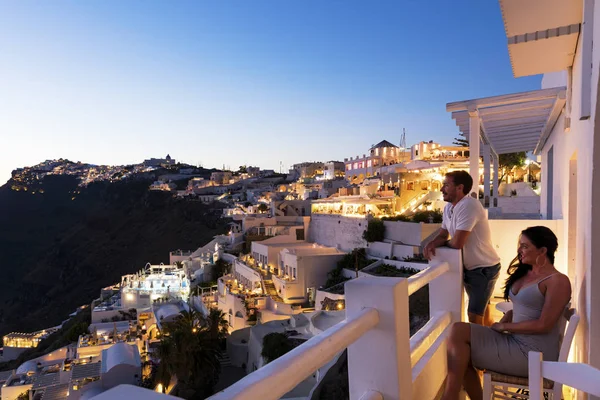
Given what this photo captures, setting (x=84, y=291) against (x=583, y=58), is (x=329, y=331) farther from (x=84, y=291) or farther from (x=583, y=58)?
(x=84, y=291)

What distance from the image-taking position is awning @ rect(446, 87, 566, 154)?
648 centimetres

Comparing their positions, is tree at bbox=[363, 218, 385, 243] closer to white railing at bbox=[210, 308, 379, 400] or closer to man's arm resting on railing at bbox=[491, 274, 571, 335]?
man's arm resting on railing at bbox=[491, 274, 571, 335]

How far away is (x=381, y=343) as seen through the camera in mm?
1943

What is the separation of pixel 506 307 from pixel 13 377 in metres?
27.4

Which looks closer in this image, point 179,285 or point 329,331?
point 329,331

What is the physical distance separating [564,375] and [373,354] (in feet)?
2.64

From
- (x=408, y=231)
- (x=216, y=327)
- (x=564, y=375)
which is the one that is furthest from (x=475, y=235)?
(x=216, y=327)

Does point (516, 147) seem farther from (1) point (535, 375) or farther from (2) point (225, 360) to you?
(2) point (225, 360)

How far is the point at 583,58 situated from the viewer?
3.04 m

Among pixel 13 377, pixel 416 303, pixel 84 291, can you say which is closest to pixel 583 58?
pixel 416 303

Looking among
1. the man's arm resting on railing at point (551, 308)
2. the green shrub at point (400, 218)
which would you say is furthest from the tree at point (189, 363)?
the man's arm resting on railing at point (551, 308)

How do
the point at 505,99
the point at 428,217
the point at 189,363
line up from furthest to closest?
the point at 428,217
the point at 189,363
the point at 505,99

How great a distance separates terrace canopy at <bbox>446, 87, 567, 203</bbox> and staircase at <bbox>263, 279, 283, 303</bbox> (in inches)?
615

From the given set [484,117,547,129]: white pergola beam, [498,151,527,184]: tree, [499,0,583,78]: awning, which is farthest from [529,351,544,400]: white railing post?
[498,151,527,184]: tree
